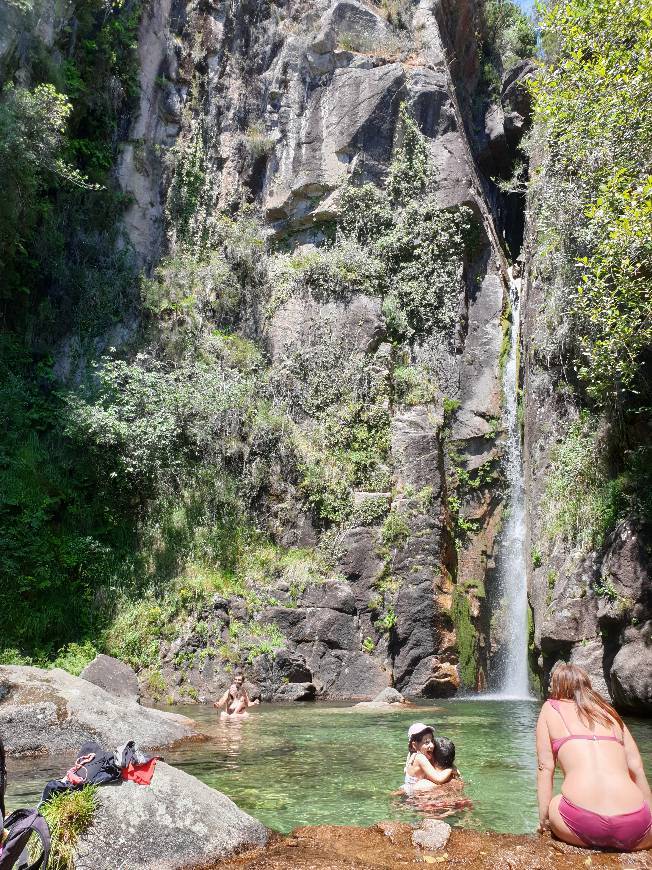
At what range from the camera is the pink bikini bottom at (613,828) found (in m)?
4.02

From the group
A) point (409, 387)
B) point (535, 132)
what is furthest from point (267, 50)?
point (409, 387)

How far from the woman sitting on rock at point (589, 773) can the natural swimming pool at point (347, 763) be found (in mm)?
1402

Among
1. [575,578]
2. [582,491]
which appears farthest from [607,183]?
[575,578]

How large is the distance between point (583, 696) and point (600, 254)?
9045mm

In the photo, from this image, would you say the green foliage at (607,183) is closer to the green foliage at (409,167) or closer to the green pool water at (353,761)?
the green pool water at (353,761)

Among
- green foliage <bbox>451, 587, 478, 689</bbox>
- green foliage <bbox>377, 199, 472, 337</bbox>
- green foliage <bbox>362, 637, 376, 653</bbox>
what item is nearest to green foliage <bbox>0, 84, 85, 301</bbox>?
green foliage <bbox>377, 199, 472, 337</bbox>

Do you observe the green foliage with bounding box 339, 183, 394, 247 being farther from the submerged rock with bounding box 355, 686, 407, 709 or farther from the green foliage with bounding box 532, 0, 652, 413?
the submerged rock with bounding box 355, 686, 407, 709

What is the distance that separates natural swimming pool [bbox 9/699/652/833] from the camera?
6.08 meters

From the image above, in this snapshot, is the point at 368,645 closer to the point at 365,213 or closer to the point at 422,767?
the point at 422,767

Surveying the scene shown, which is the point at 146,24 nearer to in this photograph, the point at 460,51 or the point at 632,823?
the point at 460,51

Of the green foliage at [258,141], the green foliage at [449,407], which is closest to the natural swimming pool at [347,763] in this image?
the green foliage at [449,407]

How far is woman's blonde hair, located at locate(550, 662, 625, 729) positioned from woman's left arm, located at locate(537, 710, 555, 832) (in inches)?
8.1

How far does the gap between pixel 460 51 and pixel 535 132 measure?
10.2 m

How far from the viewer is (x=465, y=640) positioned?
16109 millimetres
